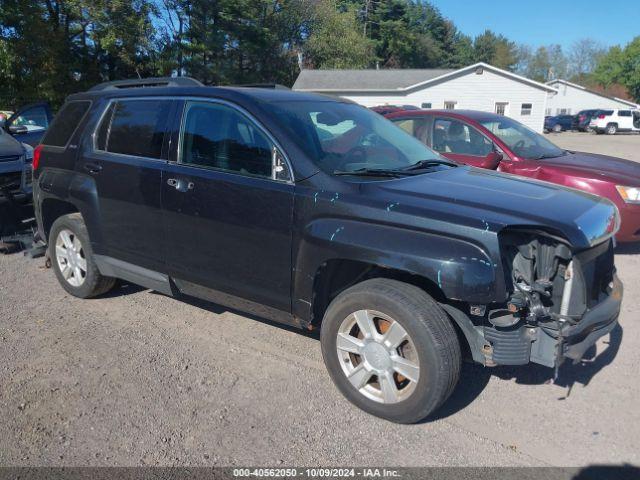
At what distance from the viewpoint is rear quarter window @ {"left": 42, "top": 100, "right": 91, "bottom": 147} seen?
5.05 meters

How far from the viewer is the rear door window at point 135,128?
433cm

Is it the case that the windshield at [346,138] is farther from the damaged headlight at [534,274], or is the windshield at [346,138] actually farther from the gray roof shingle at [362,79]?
the gray roof shingle at [362,79]

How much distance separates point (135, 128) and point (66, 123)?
1068 millimetres

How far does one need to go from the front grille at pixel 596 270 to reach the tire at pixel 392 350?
2.82 ft

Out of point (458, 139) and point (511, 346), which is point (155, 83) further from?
point (458, 139)

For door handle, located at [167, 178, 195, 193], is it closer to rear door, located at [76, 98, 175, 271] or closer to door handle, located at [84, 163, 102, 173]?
rear door, located at [76, 98, 175, 271]

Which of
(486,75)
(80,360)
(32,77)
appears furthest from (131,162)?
(486,75)

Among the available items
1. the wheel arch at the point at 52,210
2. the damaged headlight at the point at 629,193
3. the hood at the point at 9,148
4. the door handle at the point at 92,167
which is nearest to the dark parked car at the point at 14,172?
the hood at the point at 9,148

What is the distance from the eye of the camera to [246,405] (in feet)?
11.6

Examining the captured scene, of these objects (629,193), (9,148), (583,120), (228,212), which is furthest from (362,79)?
(228,212)

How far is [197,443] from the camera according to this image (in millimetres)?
3145

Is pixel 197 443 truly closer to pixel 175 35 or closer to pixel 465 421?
pixel 465 421

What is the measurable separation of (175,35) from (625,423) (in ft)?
121

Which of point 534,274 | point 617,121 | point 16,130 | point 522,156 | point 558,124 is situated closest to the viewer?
point 534,274
